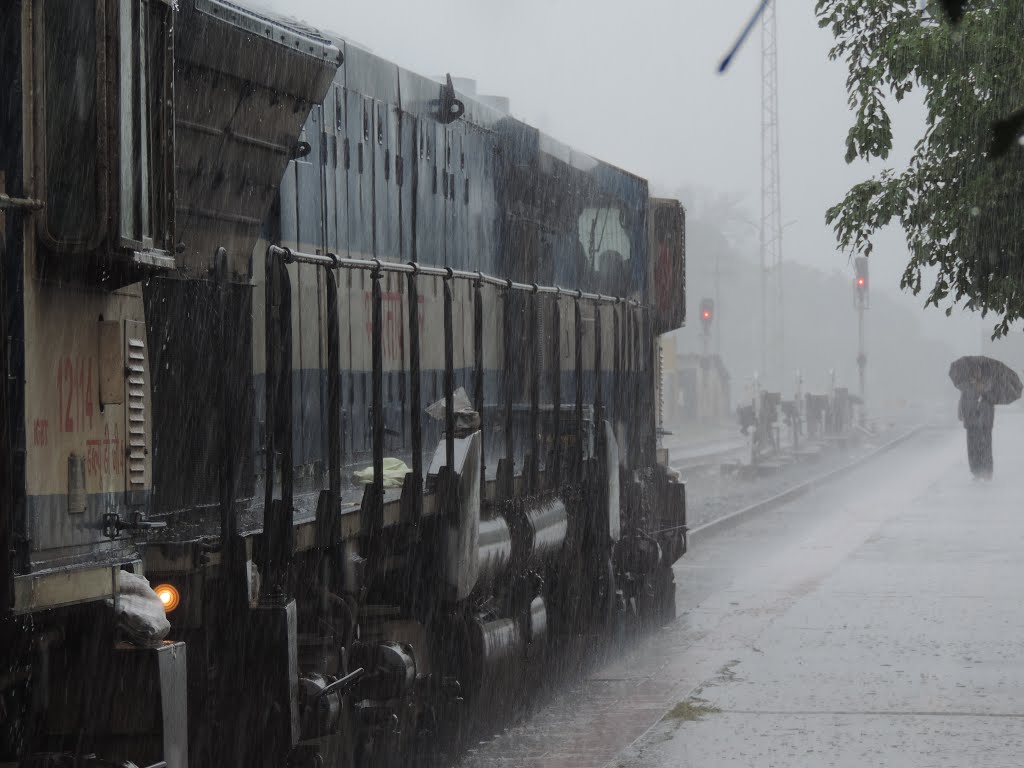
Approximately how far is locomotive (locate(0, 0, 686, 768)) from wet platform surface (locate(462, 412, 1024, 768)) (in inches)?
21.6

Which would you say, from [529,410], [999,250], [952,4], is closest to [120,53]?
[952,4]

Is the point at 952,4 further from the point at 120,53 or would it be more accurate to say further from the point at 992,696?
the point at 992,696

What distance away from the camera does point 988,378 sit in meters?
29.4

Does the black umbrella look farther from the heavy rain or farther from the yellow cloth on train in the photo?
the yellow cloth on train

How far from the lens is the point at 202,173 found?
6.28 m

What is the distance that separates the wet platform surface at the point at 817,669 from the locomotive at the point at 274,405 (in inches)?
21.6

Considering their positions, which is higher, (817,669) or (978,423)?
(978,423)

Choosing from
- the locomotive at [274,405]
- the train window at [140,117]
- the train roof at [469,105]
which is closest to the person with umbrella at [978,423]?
the train roof at [469,105]

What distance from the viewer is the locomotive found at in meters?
4.23

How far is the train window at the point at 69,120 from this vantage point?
4191mm

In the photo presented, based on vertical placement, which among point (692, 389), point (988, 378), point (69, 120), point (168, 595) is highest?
point (69, 120)

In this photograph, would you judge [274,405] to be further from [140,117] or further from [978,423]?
[978,423]

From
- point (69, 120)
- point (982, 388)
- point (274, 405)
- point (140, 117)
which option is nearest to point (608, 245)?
point (274, 405)

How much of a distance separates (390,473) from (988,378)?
76.4 feet
